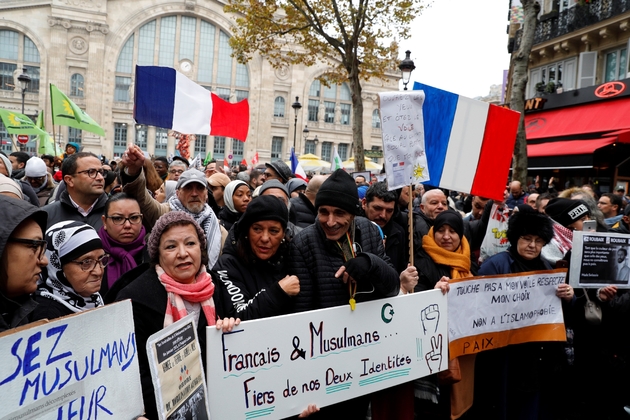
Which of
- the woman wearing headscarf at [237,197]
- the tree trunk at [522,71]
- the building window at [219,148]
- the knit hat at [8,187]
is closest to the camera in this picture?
the knit hat at [8,187]

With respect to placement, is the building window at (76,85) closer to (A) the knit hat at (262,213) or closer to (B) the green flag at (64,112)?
(B) the green flag at (64,112)

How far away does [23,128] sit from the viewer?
1308 centimetres

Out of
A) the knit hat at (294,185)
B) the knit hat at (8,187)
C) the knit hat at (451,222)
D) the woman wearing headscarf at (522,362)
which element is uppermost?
the knit hat at (294,185)

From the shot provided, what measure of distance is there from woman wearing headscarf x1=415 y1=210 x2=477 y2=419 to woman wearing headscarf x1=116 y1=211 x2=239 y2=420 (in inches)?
72.5

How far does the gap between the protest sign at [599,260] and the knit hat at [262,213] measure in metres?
2.57

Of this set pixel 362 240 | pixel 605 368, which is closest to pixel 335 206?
pixel 362 240

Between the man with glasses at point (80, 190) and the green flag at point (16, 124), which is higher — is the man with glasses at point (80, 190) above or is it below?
below

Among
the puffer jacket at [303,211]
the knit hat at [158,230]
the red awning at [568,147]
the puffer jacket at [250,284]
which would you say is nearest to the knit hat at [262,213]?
the puffer jacket at [250,284]

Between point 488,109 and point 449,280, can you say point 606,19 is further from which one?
point 449,280

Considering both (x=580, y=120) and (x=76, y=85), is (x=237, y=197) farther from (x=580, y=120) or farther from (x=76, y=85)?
(x=76, y=85)

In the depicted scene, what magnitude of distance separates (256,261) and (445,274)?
1752mm

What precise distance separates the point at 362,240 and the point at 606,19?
17.5 m

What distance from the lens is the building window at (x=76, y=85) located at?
4934 centimetres

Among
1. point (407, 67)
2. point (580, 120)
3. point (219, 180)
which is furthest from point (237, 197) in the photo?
point (580, 120)
